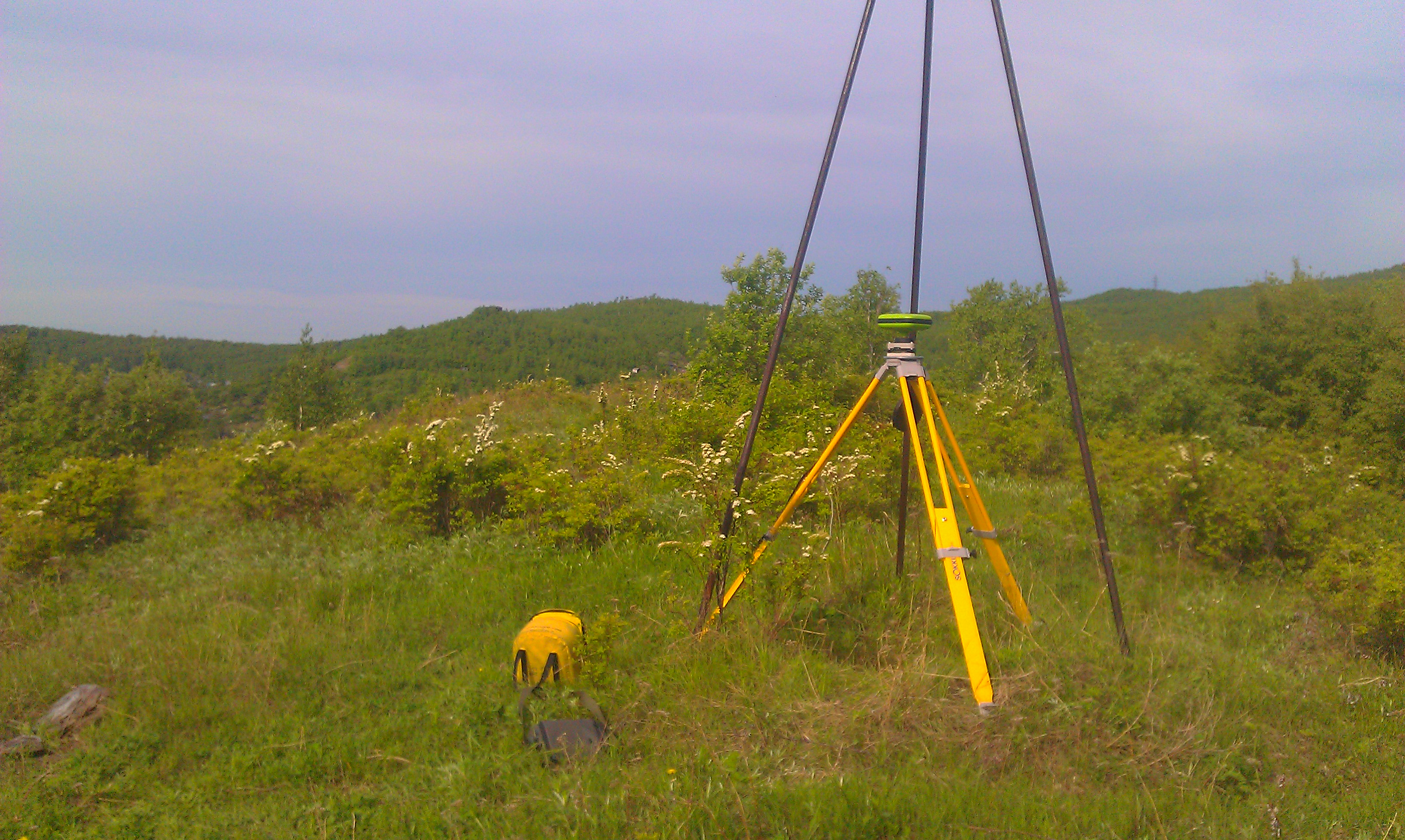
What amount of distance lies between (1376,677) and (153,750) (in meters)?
5.52

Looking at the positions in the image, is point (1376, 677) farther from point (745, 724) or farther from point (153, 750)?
point (153, 750)

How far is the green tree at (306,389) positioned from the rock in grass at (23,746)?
29228 mm

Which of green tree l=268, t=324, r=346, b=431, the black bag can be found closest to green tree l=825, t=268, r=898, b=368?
the black bag

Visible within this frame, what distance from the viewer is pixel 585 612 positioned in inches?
174

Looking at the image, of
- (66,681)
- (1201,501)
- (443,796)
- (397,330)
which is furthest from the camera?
(397,330)

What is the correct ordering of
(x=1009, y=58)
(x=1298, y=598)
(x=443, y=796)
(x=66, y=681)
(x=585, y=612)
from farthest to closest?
(x=1298, y=598)
(x=585, y=612)
(x=66, y=681)
(x=1009, y=58)
(x=443, y=796)

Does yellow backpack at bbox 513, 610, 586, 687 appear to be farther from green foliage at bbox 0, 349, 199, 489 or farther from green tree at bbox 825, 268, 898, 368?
A: green foliage at bbox 0, 349, 199, 489

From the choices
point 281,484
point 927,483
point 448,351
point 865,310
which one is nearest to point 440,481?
point 281,484

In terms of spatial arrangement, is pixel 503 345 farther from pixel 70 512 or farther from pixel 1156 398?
pixel 70 512

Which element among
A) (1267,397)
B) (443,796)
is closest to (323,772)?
(443,796)

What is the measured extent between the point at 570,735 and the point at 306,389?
3400 cm

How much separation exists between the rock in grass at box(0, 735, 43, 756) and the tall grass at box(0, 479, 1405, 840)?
72 millimetres

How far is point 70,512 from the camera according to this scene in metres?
5.84

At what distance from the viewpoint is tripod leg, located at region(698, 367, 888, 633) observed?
353cm
